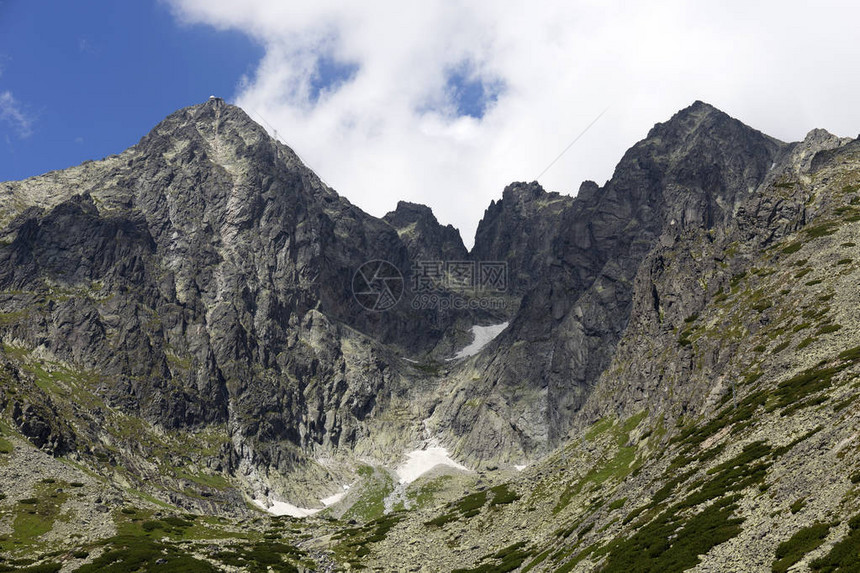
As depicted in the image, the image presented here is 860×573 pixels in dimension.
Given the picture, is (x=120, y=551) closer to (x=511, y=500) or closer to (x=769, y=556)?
(x=511, y=500)

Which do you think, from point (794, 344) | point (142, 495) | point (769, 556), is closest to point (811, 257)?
point (794, 344)

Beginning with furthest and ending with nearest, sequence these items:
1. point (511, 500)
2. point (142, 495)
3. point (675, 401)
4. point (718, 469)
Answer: point (142, 495) < point (511, 500) < point (675, 401) < point (718, 469)

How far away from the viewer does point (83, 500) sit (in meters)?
126

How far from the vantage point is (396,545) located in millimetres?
108812

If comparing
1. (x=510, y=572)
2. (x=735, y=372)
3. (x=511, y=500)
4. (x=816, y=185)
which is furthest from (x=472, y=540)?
(x=816, y=185)

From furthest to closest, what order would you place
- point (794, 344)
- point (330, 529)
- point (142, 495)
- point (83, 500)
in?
point (142, 495)
point (330, 529)
point (83, 500)
point (794, 344)

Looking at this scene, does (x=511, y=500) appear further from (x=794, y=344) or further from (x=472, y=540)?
(x=794, y=344)

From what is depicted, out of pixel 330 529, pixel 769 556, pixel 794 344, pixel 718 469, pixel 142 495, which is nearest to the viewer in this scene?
pixel 769 556

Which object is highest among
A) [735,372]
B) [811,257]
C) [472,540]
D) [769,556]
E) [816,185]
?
[816,185]

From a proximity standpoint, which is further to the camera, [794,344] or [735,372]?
[735,372]

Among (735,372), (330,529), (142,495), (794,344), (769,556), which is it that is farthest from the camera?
(142,495)

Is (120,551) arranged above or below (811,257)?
below

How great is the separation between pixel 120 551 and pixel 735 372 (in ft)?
314

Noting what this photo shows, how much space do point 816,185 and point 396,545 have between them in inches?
4589
